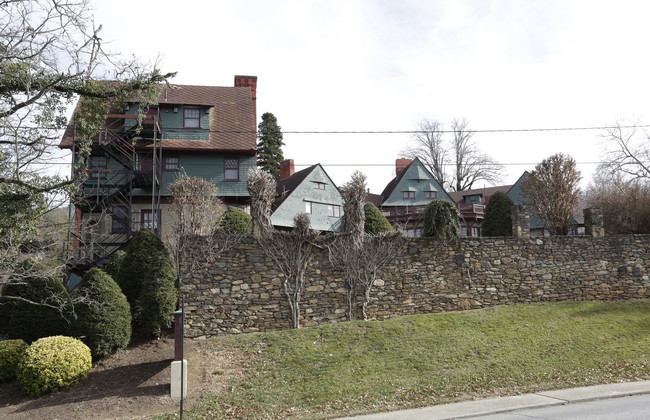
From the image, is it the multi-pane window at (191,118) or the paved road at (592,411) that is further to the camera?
the multi-pane window at (191,118)

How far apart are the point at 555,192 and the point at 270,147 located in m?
29.5

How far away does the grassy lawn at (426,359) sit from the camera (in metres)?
10.8

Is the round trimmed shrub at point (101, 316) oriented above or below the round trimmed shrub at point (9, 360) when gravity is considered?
above

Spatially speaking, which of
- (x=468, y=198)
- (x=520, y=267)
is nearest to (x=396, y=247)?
(x=520, y=267)

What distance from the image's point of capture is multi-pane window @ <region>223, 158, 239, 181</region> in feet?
86.0

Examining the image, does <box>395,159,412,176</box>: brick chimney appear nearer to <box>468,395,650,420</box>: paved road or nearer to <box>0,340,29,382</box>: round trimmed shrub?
<box>468,395,650,420</box>: paved road

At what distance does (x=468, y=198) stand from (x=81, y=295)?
1473 inches

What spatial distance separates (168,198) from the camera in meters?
24.9

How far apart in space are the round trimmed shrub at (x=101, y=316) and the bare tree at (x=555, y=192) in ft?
49.4

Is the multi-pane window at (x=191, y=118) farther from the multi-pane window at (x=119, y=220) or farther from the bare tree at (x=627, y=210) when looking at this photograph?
the bare tree at (x=627, y=210)

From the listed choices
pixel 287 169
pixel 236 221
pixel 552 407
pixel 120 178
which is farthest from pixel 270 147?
pixel 552 407

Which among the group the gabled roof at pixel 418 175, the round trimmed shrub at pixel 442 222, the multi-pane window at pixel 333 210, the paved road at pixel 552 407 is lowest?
the paved road at pixel 552 407

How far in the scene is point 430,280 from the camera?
16.5 metres

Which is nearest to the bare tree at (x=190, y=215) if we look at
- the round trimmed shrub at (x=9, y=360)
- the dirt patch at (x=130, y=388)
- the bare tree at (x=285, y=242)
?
the bare tree at (x=285, y=242)
